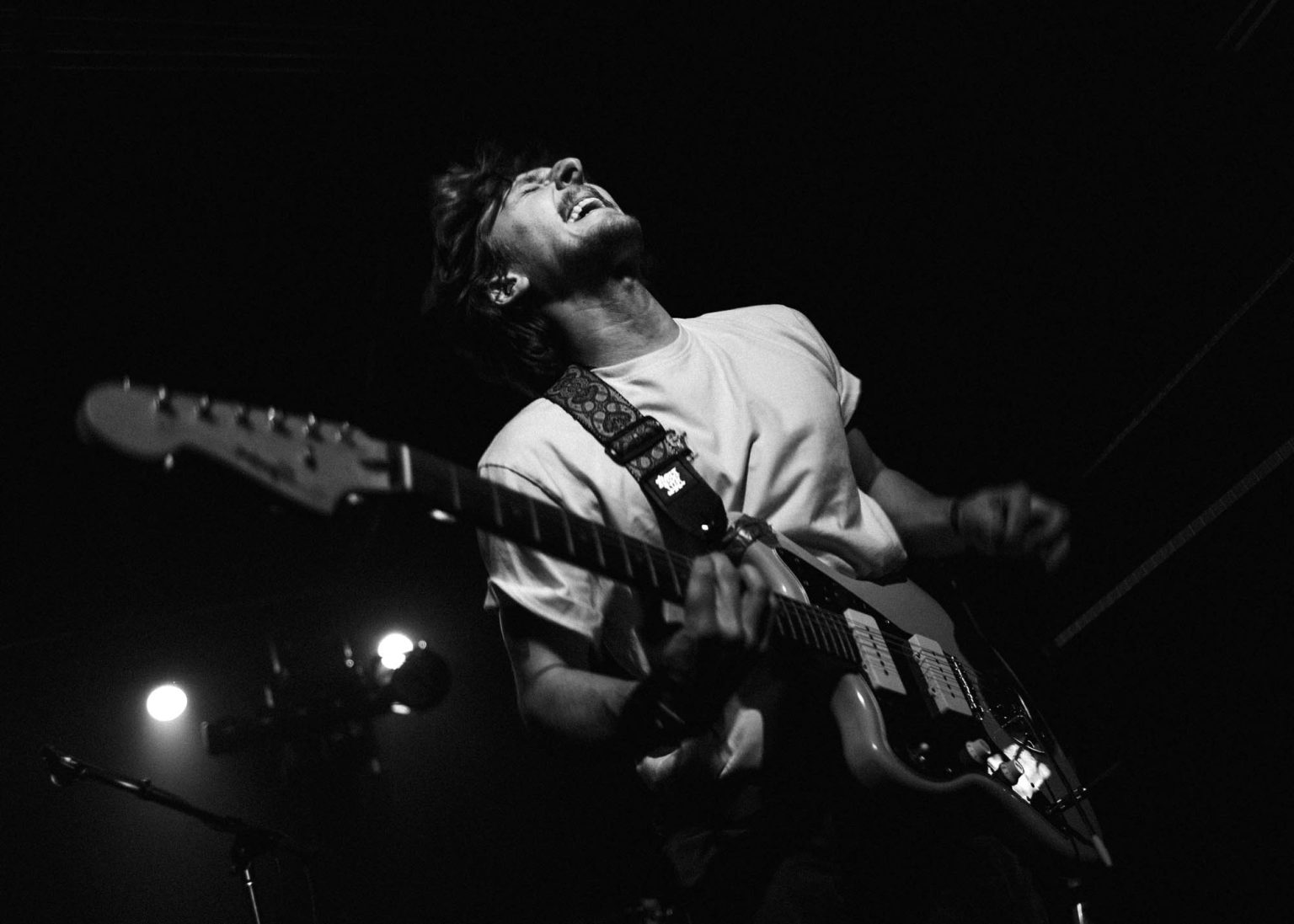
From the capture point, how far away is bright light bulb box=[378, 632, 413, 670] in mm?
4551

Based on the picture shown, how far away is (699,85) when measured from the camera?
10.2 feet

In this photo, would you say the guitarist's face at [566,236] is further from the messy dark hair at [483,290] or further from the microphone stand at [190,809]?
→ the microphone stand at [190,809]

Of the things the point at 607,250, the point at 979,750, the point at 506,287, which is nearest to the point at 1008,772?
the point at 979,750

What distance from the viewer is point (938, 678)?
167 cm

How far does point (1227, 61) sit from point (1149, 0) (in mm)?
284

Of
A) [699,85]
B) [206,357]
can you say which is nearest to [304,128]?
[206,357]

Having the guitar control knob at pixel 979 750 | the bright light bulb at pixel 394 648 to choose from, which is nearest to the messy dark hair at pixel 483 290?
the guitar control knob at pixel 979 750

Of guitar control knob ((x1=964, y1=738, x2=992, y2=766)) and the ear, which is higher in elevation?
the ear

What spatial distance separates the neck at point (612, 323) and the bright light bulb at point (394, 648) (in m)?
2.73

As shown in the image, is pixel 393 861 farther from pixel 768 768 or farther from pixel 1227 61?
pixel 1227 61

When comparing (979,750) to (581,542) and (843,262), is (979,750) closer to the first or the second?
(581,542)

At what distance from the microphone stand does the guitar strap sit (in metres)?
2.60

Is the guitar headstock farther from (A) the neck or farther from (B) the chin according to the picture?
(B) the chin

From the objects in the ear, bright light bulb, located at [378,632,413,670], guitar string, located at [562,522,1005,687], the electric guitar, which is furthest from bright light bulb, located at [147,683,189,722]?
guitar string, located at [562,522,1005,687]
